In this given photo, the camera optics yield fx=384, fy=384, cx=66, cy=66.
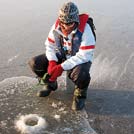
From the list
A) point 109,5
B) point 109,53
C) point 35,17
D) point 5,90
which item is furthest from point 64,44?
point 109,5

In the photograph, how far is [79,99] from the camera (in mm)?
4434

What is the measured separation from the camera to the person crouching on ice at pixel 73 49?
171 inches

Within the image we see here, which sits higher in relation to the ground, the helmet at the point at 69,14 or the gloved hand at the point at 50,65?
the helmet at the point at 69,14

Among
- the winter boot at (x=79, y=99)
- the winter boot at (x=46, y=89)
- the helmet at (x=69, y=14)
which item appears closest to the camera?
the helmet at (x=69, y=14)

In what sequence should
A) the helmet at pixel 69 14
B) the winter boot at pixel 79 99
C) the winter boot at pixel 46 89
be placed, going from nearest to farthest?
the helmet at pixel 69 14, the winter boot at pixel 79 99, the winter boot at pixel 46 89

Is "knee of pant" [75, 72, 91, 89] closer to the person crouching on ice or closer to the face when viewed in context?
the person crouching on ice

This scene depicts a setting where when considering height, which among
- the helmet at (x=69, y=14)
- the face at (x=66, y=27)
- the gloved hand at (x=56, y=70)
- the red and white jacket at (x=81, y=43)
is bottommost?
the gloved hand at (x=56, y=70)

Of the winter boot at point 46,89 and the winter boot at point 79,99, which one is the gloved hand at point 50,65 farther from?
the winter boot at point 79,99

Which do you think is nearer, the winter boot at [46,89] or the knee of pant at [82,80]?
the knee of pant at [82,80]

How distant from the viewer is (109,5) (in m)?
9.11

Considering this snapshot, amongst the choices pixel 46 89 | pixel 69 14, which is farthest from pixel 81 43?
pixel 46 89

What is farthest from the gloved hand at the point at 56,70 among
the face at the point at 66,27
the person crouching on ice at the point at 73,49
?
the face at the point at 66,27

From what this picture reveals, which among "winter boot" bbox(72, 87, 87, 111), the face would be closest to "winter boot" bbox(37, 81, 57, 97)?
"winter boot" bbox(72, 87, 87, 111)

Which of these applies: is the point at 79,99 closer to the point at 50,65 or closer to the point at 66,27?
the point at 50,65
